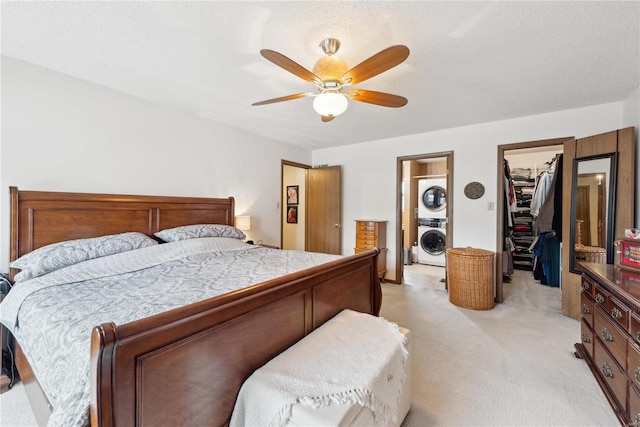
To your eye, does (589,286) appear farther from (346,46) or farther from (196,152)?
(196,152)

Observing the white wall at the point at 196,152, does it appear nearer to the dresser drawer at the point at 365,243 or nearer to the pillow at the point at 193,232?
the dresser drawer at the point at 365,243

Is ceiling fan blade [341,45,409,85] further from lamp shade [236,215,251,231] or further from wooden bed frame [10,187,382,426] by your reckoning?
lamp shade [236,215,251,231]

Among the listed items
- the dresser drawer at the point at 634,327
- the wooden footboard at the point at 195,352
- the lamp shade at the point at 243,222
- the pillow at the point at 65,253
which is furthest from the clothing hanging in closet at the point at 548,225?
the pillow at the point at 65,253

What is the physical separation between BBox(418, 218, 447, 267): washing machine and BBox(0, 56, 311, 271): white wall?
384 centimetres

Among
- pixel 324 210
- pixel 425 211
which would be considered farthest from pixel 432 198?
pixel 324 210

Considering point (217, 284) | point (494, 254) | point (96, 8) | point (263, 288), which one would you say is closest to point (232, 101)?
point (96, 8)

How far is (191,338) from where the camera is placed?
3.45 feet

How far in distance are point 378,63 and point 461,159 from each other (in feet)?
9.19

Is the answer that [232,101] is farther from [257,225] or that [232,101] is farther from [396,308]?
[396,308]

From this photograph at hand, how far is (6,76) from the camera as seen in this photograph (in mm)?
2145

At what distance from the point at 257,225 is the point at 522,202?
5.25 m

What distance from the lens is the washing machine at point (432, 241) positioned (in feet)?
18.8

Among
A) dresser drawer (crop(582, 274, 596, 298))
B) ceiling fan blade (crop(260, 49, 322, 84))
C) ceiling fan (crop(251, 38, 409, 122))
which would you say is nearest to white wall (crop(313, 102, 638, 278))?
dresser drawer (crop(582, 274, 596, 298))

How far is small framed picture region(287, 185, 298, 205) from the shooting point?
6258 mm
